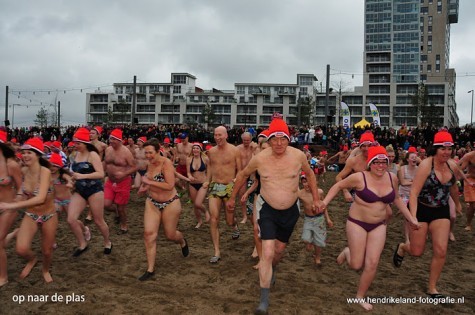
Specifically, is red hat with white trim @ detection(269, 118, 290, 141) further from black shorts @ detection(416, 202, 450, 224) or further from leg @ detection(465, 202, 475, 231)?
leg @ detection(465, 202, 475, 231)

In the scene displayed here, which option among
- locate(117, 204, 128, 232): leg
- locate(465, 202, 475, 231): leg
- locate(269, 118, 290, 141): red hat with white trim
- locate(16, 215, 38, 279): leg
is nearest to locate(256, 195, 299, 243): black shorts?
locate(269, 118, 290, 141): red hat with white trim

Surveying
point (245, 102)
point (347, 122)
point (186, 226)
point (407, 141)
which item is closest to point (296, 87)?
point (245, 102)

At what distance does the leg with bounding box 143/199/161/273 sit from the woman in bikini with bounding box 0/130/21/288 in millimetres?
1784

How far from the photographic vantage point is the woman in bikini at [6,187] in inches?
211

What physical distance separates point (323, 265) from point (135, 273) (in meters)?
3.10

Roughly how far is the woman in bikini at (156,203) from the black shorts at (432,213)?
3495 millimetres

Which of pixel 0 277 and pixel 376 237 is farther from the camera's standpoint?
pixel 0 277

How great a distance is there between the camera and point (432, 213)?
17.7 ft

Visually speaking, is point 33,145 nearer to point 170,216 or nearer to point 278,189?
point 170,216

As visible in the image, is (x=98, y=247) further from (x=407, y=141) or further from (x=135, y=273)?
(x=407, y=141)

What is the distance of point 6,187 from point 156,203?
6.69 feet

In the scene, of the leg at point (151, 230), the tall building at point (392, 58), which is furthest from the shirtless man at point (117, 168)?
the tall building at point (392, 58)

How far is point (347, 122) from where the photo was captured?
35531 millimetres

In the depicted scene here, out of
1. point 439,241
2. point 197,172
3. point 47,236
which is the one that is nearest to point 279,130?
point 439,241
